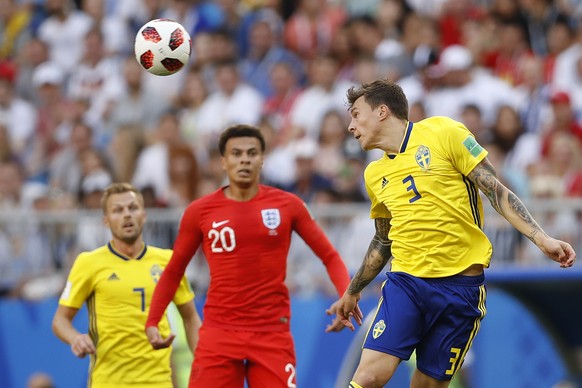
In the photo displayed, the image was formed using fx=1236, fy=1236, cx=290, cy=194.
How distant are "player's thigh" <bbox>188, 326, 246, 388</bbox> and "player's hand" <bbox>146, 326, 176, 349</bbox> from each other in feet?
1.01

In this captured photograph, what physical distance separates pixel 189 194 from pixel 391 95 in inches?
306

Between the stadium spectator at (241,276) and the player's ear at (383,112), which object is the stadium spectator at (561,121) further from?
the player's ear at (383,112)

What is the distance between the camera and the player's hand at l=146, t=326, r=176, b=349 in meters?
9.66

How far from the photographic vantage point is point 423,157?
8.74 metres

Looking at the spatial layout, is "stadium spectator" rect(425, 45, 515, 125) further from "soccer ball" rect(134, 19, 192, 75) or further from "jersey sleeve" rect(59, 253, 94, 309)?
"jersey sleeve" rect(59, 253, 94, 309)

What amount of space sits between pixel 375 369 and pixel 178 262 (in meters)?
2.15

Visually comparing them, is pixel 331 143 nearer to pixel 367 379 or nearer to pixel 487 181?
pixel 487 181

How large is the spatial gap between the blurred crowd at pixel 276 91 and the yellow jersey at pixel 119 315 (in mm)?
5271

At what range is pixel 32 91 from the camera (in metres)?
20.2

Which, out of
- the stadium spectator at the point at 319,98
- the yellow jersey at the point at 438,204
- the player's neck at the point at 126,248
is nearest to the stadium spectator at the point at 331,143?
the stadium spectator at the point at 319,98

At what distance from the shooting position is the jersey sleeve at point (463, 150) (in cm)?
857

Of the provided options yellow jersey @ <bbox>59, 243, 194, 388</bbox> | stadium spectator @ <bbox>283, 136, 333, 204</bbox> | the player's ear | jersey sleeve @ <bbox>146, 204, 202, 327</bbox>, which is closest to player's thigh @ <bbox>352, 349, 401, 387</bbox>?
the player's ear

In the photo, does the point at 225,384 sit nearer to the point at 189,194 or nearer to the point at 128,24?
the point at 189,194

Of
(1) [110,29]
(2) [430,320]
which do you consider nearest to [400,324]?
(2) [430,320]
